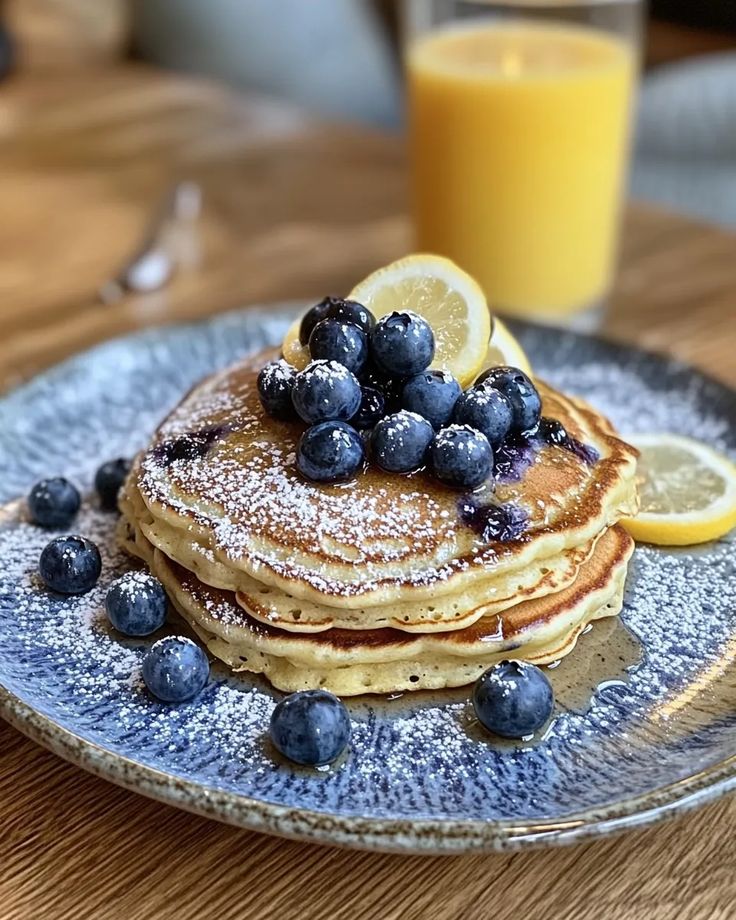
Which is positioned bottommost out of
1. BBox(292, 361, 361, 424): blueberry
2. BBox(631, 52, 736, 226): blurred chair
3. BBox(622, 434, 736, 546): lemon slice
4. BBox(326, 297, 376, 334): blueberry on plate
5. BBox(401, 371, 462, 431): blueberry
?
BBox(631, 52, 736, 226): blurred chair

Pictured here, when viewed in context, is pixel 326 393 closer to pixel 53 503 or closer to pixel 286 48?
pixel 53 503

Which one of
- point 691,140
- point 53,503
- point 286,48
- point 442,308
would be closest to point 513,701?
point 442,308

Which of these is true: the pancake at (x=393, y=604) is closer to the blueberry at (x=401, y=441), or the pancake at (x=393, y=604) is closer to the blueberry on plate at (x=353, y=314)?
the blueberry at (x=401, y=441)

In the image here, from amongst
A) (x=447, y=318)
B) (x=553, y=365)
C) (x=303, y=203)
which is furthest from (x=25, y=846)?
(x=303, y=203)

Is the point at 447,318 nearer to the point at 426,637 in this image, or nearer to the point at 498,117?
the point at 426,637

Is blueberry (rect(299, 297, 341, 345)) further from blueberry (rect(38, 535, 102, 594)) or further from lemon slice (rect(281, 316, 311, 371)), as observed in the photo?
blueberry (rect(38, 535, 102, 594))

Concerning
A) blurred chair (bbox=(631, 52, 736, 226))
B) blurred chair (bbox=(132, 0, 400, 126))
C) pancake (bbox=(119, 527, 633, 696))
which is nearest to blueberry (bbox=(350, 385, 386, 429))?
pancake (bbox=(119, 527, 633, 696))
